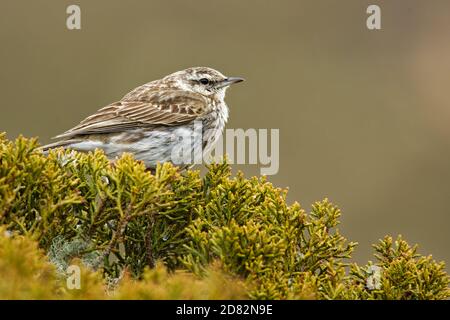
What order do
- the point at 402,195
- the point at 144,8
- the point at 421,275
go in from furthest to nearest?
the point at 144,8
the point at 402,195
the point at 421,275

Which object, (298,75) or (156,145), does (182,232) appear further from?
(298,75)

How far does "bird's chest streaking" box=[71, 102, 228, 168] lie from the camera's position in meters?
7.89

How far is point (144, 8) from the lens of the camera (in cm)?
1862

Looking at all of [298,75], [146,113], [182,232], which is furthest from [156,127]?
[298,75]

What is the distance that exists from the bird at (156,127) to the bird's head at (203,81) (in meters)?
0.04

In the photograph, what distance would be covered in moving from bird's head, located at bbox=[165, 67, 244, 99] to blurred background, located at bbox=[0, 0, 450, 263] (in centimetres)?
525

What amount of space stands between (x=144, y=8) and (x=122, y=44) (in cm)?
139

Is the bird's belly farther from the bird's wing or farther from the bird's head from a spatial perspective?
the bird's head

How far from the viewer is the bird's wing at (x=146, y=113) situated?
26.6 ft

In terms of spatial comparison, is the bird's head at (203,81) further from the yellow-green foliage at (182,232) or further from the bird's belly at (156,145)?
the yellow-green foliage at (182,232)

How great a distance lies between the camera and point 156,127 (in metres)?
8.36

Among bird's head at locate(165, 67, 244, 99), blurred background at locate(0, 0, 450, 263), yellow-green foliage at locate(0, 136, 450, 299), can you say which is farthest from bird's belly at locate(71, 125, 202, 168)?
blurred background at locate(0, 0, 450, 263)
